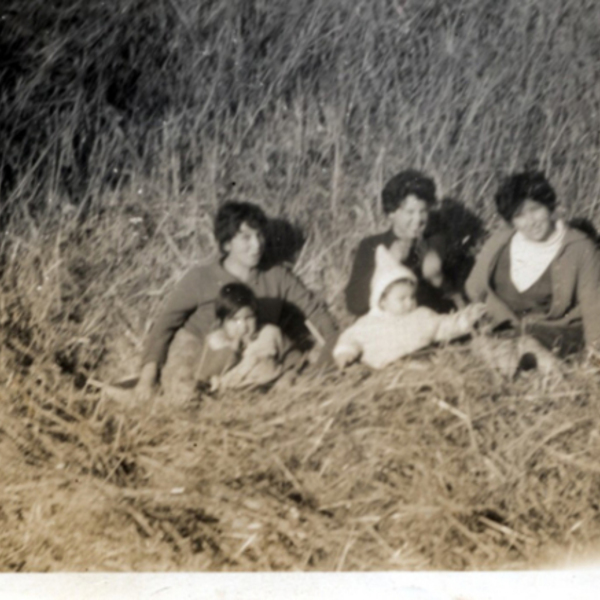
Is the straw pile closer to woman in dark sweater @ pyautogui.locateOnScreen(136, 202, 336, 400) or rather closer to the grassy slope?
the grassy slope

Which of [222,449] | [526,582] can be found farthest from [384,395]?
[526,582]

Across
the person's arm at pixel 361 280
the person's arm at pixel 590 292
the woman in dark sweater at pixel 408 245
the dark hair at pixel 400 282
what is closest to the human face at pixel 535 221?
the person's arm at pixel 590 292

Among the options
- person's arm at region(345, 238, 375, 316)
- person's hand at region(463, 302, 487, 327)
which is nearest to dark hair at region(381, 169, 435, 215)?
person's arm at region(345, 238, 375, 316)

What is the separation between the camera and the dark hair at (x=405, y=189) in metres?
2.94

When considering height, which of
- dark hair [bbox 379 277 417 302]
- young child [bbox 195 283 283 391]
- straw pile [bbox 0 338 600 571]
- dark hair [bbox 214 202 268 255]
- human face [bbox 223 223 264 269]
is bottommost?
straw pile [bbox 0 338 600 571]

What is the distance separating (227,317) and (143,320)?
0.28 metres

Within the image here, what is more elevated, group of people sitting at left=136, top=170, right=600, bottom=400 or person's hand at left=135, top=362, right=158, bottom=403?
group of people sitting at left=136, top=170, right=600, bottom=400

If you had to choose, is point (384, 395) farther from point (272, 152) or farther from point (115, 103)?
point (115, 103)

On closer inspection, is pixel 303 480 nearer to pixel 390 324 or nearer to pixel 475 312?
pixel 390 324

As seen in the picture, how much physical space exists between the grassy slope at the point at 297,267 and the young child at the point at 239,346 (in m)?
0.09

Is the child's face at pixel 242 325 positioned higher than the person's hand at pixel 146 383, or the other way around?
the child's face at pixel 242 325

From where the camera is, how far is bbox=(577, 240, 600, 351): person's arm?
2.96 m

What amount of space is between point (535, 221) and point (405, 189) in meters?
0.45

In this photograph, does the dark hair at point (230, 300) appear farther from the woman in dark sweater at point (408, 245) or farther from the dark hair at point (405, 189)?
the dark hair at point (405, 189)
